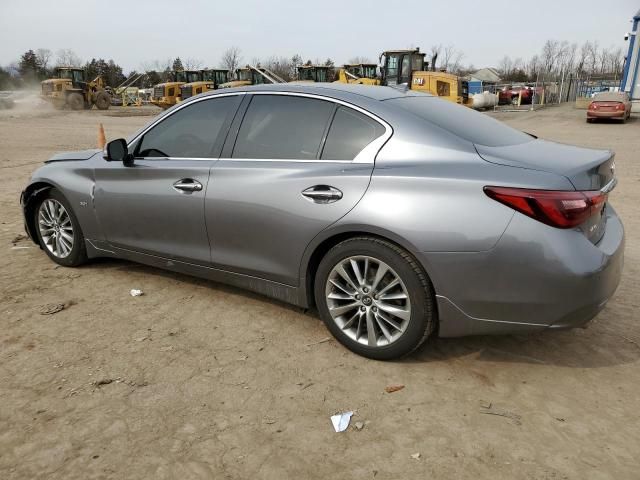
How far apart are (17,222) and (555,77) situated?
169 feet

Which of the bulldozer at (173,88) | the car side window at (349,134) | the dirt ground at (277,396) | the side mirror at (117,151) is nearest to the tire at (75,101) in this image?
the bulldozer at (173,88)

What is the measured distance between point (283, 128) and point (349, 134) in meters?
0.52

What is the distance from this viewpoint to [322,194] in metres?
3.11

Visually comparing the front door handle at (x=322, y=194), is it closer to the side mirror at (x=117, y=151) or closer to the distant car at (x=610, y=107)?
the side mirror at (x=117, y=151)

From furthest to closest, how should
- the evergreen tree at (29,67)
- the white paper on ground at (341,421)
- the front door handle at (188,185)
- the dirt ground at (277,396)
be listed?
the evergreen tree at (29,67) → the front door handle at (188,185) → the white paper on ground at (341,421) → the dirt ground at (277,396)

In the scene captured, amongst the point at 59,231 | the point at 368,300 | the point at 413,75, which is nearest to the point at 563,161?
the point at 368,300

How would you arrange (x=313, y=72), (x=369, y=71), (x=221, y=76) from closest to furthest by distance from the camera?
1. (x=369, y=71)
2. (x=313, y=72)
3. (x=221, y=76)

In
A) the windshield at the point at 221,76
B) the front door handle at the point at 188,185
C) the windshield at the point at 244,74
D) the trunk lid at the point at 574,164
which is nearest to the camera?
the trunk lid at the point at 574,164

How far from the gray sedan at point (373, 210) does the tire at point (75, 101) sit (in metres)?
34.2

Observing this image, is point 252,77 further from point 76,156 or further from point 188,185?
point 188,185

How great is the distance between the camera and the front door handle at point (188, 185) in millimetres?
3658

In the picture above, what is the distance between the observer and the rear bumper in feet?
8.43

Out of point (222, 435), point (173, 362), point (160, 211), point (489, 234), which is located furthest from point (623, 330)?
point (160, 211)

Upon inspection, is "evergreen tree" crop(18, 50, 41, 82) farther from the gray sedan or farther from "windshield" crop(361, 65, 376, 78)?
the gray sedan
